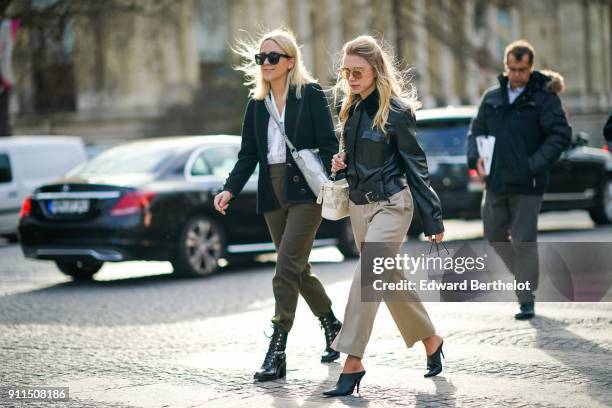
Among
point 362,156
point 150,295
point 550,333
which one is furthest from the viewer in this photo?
point 150,295

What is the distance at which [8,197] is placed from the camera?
60.7 feet

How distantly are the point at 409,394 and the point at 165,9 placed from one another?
961 inches

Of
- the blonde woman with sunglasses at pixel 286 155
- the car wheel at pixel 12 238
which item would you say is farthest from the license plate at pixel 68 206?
the car wheel at pixel 12 238

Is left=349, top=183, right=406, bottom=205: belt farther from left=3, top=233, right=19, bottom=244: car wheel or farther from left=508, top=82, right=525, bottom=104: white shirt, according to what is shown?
left=3, top=233, right=19, bottom=244: car wheel

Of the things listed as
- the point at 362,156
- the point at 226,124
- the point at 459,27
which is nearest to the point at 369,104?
the point at 362,156

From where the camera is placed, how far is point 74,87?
1686 inches

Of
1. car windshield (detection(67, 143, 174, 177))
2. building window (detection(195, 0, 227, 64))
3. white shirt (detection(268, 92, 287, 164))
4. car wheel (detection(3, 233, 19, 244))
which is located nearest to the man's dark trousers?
white shirt (detection(268, 92, 287, 164))

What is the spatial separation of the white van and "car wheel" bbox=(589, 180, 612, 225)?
853cm

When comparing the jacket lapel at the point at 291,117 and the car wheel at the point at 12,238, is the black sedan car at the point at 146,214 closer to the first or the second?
the jacket lapel at the point at 291,117

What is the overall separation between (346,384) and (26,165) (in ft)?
46.6

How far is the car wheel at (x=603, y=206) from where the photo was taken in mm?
17062

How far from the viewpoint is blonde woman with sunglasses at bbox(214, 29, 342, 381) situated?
645 centimetres

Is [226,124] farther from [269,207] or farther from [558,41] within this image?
[269,207]

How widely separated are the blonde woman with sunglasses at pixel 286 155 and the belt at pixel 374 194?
51 cm
